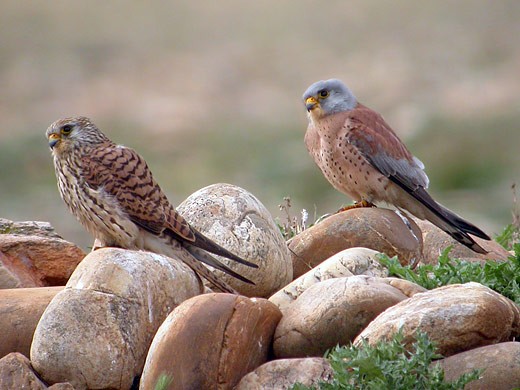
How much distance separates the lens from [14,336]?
5.05 m

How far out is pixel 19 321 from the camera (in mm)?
5070

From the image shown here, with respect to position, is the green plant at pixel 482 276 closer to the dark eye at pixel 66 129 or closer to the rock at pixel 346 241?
the rock at pixel 346 241

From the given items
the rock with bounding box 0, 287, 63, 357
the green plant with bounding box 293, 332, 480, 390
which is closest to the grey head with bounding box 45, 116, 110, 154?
the rock with bounding box 0, 287, 63, 357

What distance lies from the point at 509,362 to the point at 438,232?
264cm

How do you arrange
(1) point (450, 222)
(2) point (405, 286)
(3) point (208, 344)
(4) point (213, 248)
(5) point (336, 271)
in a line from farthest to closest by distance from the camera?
(1) point (450, 222), (4) point (213, 248), (5) point (336, 271), (2) point (405, 286), (3) point (208, 344)

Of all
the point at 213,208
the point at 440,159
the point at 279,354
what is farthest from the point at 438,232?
the point at 440,159

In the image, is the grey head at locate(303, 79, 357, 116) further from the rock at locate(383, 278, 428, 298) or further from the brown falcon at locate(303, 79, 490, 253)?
the rock at locate(383, 278, 428, 298)

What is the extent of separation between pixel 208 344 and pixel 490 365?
1002 millimetres

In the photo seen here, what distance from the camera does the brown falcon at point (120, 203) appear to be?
5.77m

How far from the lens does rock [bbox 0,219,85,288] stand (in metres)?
5.77

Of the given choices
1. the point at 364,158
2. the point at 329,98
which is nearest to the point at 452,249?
the point at 364,158

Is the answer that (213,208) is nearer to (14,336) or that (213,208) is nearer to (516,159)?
(14,336)

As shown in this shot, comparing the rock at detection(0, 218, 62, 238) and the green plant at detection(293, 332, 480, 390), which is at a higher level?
the green plant at detection(293, 332, 480, 390)

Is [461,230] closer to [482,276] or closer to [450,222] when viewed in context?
[450,222]
